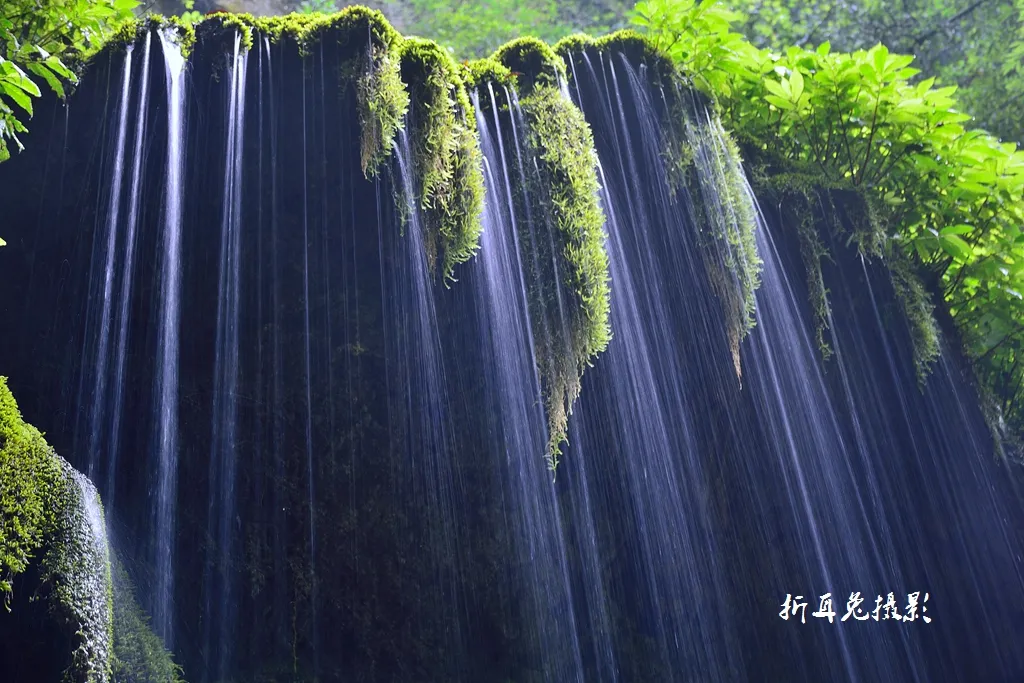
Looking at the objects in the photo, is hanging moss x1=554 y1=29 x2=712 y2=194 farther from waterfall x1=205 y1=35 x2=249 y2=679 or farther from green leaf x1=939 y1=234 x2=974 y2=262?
waterfall x1=205 y1=35 x2=249 y2=679

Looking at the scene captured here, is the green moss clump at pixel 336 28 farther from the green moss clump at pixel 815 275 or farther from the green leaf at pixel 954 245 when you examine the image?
the green leaf at pixel 954 245

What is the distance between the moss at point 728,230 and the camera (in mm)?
4031

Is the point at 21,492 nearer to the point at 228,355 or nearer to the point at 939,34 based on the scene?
the point at 228,355

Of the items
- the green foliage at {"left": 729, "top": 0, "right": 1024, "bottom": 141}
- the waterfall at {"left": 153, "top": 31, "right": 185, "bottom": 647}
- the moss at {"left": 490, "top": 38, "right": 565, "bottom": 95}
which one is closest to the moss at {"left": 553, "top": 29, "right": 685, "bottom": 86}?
the moss at {"left": 490, "top": 38, "right": 565, "bottom": 95}

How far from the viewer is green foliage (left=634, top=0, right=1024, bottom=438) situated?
4270 millimetres

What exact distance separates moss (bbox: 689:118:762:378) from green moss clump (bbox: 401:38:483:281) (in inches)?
52.3

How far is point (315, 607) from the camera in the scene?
3664 mm

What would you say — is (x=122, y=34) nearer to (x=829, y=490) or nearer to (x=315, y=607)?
(x=315, y=607)

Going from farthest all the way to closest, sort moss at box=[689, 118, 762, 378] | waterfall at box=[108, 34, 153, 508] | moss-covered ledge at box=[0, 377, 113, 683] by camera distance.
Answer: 1. moss at box=[689, 118, 762, 378]
2. waterfall at box=[108, 34, 153, 508]
3. moss-covered ledge at box=[0, 377, 113, 683]

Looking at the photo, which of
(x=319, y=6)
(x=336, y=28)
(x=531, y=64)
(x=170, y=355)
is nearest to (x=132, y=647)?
(x=170, y=355)

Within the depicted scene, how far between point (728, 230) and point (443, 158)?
5.39ft

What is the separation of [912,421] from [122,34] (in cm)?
482

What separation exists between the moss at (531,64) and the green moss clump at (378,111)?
76cm

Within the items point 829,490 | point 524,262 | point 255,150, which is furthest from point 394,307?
point 829,490
